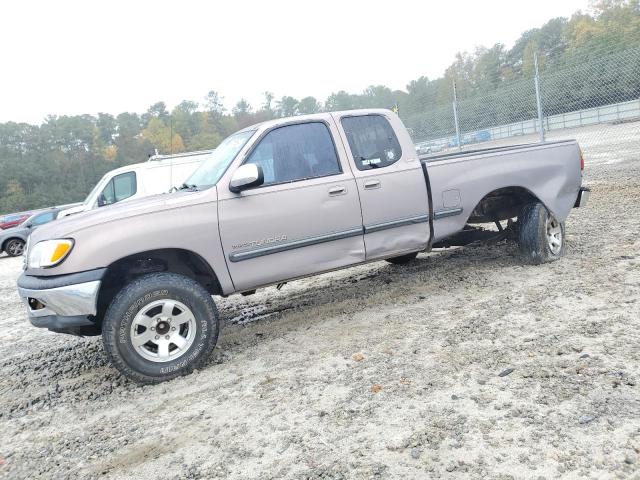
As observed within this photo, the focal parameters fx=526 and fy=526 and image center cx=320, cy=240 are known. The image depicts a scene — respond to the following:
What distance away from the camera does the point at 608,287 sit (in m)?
4.43

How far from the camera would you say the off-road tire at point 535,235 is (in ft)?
17.5

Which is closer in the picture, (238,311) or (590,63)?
(238,311)

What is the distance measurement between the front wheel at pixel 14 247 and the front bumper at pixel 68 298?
15.8 m

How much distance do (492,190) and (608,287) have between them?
1.36m

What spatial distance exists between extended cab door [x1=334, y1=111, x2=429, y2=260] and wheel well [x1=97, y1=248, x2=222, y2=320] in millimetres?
1416

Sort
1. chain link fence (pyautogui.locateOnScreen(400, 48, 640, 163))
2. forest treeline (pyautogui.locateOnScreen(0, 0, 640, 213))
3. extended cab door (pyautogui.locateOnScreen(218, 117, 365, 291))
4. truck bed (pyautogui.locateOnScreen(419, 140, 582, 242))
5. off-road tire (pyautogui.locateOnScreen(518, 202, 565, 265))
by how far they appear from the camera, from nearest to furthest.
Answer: extended cab door (pyautogui.locateOnScreen(218, 117, 365, 291))
truck bed (pyautogui.locateOnScreen(419, 140, 582, 242))
off-road tire (pyautogui.locateOnScreen(518, 202, 565, 265))
chain link fence (pyautogui.locateOnScreen(400, 48, 640, 163))
forest treeline (pyautogui.locateOnScreen(0, 0, 640, 213))

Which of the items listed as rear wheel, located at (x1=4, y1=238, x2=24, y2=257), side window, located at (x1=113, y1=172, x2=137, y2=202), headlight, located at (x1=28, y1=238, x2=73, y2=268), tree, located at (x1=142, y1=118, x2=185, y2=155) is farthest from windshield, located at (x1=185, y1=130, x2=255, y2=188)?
tree, located at (x1=142, y1=118, x2=185, y2=155)

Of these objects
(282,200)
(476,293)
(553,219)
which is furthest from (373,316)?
(553,219)

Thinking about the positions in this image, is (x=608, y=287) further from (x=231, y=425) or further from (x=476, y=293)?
(x=231, y=425)

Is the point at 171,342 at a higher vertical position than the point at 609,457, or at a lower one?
higher

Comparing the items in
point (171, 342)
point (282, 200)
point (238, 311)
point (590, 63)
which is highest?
point (590, 63)

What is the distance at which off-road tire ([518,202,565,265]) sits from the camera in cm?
534

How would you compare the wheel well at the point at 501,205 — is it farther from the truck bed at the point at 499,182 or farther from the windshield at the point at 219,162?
the windshield at the point at 219,162

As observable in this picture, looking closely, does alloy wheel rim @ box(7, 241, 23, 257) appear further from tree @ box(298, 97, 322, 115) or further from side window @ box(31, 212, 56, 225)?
tree @ box(298, 97, 322, 115)
